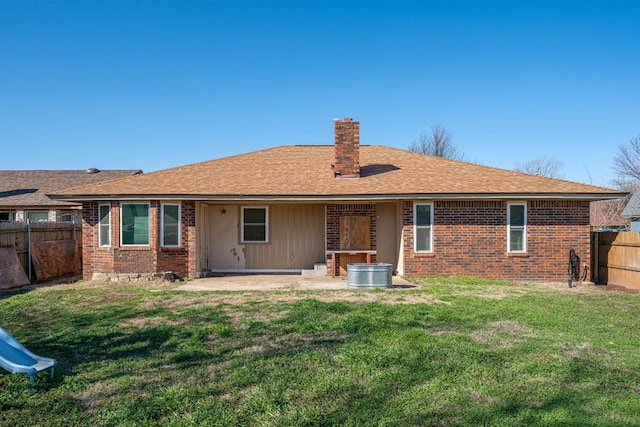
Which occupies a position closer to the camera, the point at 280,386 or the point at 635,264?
the point at 280,386

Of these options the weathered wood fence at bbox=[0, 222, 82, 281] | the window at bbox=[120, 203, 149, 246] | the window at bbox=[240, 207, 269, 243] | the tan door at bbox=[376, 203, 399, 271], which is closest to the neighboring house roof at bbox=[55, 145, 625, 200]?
the window at bbox=[120, 203, 149, 246]

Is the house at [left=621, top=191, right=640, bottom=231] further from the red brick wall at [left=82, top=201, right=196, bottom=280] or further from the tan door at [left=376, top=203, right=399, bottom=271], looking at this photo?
the red brick wall at [left=82, top=201, right=196, bottom=280]

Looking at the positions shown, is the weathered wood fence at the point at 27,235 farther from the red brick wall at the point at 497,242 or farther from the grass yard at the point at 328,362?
the red brick wall at the point at 497,242

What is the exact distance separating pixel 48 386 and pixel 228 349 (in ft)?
6.80

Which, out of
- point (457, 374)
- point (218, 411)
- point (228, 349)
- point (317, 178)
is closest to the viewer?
point (218, 411)

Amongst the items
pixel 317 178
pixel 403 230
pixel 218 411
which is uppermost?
pixel 317 178

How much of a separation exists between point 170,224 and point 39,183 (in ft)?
59.8

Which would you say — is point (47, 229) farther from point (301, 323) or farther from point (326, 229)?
point (301, 323)

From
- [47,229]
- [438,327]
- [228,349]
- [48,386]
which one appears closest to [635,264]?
[438,327]

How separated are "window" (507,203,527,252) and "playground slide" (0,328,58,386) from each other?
38.0ft

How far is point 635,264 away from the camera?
1200cm

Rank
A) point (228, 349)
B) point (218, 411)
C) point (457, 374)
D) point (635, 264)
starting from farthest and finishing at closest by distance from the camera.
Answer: point (635, 264) < point (228, 349) < point (457, 374) < point (218, 411)

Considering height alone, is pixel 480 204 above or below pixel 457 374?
above

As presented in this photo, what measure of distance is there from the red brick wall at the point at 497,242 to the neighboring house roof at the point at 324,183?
1.70 feet
